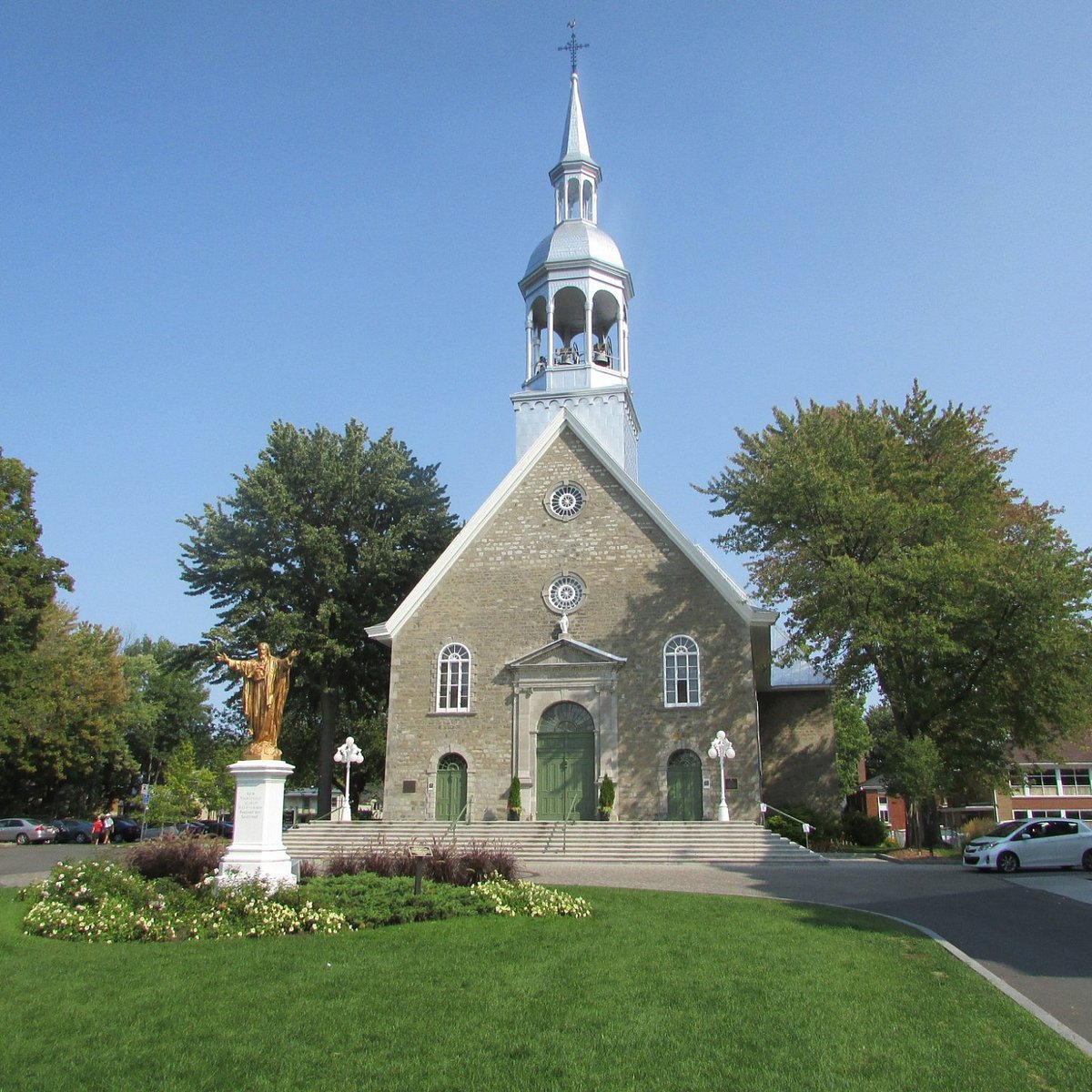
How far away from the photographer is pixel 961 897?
16297 mm

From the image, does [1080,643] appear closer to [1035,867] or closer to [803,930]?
[1035,867]

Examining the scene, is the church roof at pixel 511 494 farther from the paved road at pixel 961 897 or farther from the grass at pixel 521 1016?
the grass at pixel 521 1016

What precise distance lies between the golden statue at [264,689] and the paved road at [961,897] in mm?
5594

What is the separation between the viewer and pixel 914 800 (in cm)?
2645

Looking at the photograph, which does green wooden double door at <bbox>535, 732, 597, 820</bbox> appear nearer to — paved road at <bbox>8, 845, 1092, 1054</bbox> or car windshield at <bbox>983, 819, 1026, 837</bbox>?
paved road at <bbox>8, 845, 1092, 1054</bbox>

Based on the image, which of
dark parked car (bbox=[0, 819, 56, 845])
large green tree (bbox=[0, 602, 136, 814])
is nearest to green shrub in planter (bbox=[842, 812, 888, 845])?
large green tree (bbox=[0, 602, 136, 814])

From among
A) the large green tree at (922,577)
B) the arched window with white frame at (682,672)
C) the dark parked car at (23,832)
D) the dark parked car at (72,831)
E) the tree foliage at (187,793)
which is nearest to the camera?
the large green tree at (922,577)

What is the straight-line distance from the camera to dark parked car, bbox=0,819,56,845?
3953 cm

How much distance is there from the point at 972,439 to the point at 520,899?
2496 centimetres

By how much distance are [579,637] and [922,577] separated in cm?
966

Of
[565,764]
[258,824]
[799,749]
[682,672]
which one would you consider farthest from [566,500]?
[258,824]

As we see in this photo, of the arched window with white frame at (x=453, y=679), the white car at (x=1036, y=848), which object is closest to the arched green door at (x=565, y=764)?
the arched window with white frame at (x=453, y=679)

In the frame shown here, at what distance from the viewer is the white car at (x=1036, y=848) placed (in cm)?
2188

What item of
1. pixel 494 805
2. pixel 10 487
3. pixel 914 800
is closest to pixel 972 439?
pixel 914 800
